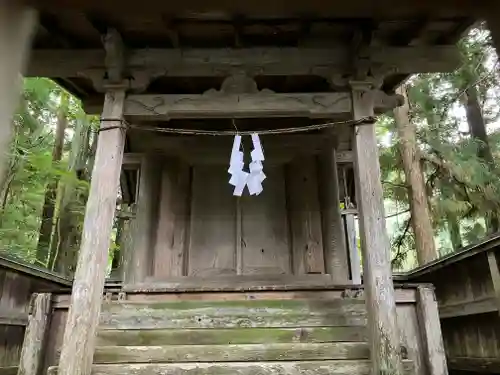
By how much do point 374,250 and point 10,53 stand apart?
12.6 ft

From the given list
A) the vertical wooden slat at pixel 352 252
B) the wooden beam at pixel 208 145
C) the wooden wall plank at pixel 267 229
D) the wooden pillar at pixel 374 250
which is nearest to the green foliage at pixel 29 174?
the wooden beam at pixel 208 145

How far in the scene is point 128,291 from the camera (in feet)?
19.1

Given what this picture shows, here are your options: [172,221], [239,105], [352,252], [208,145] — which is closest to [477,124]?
[352,252]

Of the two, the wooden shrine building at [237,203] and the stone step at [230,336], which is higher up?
the wooden shrine building at [237,203]

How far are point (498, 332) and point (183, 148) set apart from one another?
4.90 m

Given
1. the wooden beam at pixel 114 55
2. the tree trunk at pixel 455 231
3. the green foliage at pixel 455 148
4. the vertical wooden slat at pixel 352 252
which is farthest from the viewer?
the tree trunk at pixel 455 231

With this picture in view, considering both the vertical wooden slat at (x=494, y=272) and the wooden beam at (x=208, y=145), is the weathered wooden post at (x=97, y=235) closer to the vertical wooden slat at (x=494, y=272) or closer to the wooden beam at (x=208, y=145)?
the wooden beam at (x=208, y=145)

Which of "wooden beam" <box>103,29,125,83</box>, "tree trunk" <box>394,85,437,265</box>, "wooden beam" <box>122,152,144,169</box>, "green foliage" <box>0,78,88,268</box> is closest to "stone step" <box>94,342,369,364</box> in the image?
"wooden beam" <box>103,29,125,83</box>

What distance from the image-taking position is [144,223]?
253 inches

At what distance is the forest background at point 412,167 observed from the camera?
947cm

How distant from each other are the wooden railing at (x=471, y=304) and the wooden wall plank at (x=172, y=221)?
377cm

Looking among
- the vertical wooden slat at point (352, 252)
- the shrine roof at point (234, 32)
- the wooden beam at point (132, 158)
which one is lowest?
the vertical wooden slat at point (352, 252)

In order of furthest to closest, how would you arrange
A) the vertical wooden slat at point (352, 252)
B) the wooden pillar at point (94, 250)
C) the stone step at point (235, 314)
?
the vertical wooden slat at point (352, 252) < the stone step at point (235, 314) < the wooden pillar at point (94, 250)

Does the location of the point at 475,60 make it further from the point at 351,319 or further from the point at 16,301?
the point at 16,301
